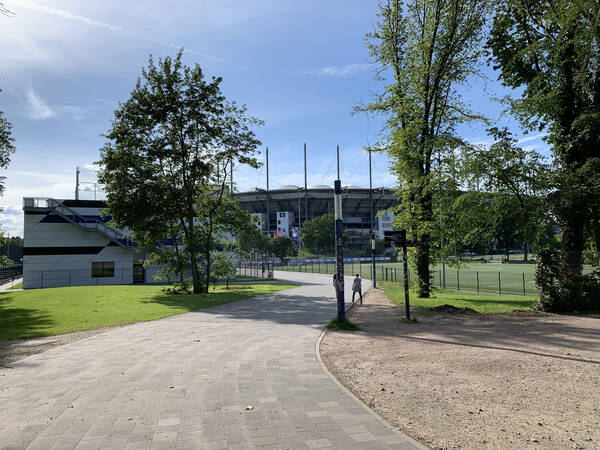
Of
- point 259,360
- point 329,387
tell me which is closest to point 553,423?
point 329,387

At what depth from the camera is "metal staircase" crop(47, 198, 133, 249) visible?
39.7 meters

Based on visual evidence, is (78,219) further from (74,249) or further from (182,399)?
(182,399)

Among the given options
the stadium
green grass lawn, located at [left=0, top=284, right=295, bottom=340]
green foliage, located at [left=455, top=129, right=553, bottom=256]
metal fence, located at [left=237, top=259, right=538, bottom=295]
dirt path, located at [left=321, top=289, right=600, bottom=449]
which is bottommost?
metal fence, located at [left=237, top=259, right=538, bottom=295]

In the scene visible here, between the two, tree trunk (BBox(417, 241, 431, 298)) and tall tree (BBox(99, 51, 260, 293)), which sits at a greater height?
tall tree (BBox(99, 51, 260, 293))

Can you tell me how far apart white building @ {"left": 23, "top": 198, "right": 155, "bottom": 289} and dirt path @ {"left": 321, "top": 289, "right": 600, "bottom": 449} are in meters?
36.9

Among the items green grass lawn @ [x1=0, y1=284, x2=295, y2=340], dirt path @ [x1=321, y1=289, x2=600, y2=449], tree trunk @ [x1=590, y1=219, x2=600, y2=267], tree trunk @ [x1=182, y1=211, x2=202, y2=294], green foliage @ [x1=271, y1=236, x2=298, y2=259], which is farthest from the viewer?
green foliage @ [x1=271, y1=236, x2=298, y2=259]

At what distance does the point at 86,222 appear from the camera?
133ft

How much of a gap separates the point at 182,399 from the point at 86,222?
1628 inches

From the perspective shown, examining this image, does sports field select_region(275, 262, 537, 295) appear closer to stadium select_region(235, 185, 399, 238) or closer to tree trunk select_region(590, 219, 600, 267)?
tree trunk select_region(590, 219, 600, 267)

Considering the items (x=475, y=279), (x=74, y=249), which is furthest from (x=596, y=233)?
(x=74, y=249)

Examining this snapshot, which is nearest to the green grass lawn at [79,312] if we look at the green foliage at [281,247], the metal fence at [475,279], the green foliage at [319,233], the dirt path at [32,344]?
the dirt path at [32,344]

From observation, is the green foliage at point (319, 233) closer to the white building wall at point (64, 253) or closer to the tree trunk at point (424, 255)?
the white building wall at point (64, 253)

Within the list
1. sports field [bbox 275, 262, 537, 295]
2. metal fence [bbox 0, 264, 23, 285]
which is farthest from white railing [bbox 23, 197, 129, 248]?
sports field [bbox 275, 262, 537, 295]

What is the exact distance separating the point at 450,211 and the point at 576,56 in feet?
26.0
